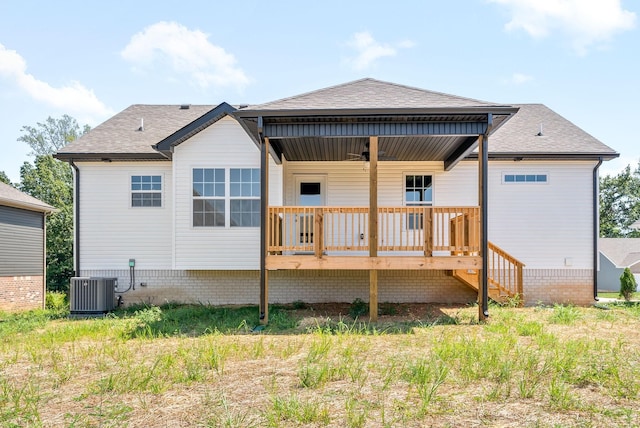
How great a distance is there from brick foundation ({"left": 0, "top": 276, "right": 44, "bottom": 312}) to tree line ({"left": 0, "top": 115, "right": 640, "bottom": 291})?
540 centimetres

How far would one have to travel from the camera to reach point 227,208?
10211 mm

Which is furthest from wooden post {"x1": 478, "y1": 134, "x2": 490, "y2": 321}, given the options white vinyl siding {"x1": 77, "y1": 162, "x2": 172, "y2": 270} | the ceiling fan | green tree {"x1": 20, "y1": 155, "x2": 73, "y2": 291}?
green tree {"x1": 20, "y1": 155, "x2": 73, "y2": 291}

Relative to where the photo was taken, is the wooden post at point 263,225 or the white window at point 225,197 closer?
the wooden post at point 263,225

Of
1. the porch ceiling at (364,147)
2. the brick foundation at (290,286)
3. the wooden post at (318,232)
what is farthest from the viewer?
the brick foundation at (290,286)

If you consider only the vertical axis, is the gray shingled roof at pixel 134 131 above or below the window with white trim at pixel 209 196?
above

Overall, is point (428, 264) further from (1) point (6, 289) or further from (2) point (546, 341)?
(1) point (6, 289)

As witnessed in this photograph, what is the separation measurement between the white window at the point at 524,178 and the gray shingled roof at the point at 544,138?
0.61m

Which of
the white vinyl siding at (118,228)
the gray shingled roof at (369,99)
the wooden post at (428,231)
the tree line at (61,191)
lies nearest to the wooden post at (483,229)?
the wooden post at (428,231)

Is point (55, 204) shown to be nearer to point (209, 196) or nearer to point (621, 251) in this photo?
point (209, 196)

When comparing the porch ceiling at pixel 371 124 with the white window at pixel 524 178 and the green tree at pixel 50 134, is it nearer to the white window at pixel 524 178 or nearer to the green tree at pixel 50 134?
the white window at pixel 524 178

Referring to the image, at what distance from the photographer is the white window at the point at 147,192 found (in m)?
11.1

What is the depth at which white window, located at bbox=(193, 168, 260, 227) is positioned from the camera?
10.2 meters

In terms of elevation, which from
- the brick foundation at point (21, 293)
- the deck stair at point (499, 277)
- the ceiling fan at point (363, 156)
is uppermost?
the ceiling fan at point (363, 156)

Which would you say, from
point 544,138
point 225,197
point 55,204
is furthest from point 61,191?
point 544,138
